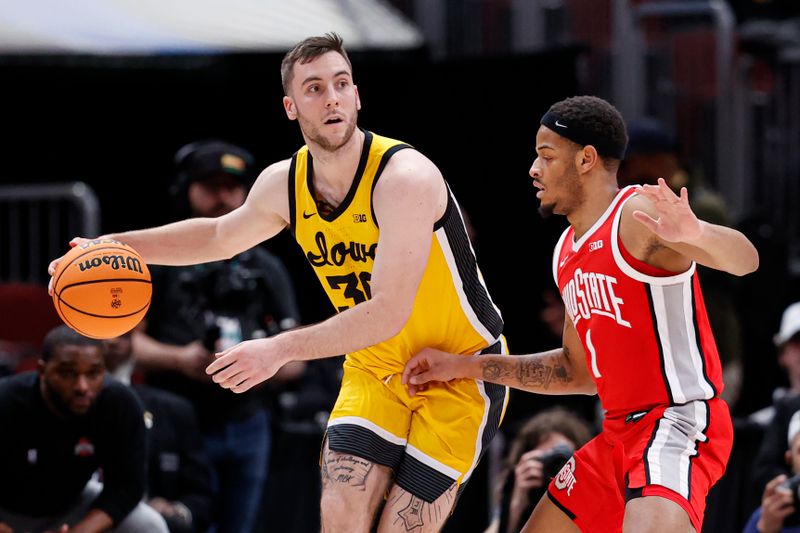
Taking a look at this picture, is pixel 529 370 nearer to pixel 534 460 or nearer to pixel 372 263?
pixel 372 263

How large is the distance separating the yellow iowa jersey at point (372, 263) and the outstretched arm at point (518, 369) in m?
0.13

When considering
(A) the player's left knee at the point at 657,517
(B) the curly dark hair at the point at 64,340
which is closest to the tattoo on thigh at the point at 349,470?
(A) the player's left knee at the point at 657,517

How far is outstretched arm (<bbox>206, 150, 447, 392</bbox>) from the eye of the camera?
5.05 metres

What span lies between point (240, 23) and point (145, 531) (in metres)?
4.89

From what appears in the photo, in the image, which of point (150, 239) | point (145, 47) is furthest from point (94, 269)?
point (145, 47)

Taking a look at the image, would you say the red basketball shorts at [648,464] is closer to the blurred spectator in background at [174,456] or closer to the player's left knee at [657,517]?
the player's left knee at [657,517]

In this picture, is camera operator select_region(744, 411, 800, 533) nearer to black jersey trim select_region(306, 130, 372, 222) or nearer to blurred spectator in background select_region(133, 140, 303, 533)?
black jersey trim select_region(306, 130, 372, 222)

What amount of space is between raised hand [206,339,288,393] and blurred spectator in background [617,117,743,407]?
176 inches

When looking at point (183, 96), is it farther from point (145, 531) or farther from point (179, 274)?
point (145, 531)

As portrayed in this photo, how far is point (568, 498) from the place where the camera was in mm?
5742

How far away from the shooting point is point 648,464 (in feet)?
17.3

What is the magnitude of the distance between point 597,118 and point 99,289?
2.28 m

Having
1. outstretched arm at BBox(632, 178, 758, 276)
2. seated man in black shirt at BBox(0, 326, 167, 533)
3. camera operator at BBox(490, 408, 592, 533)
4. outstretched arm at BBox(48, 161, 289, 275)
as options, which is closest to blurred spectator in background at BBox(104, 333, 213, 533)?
seated man in black shirt at BBox(0, 326, 167, 533)

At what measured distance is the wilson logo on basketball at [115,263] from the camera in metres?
5.75
